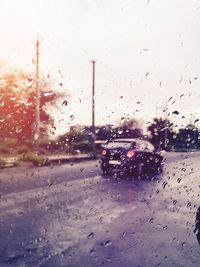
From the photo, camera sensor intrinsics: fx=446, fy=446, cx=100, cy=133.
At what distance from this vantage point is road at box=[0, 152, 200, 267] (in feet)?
14.9

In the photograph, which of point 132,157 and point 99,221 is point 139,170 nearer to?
point 132,157

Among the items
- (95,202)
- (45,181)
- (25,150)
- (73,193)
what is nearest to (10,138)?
(25,150)

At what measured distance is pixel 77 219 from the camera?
6.74m

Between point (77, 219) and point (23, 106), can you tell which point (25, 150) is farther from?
point (77, 219)

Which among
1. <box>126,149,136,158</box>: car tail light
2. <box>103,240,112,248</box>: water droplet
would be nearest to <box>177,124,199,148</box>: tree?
<box>126,149,136,158</box>: car tail light

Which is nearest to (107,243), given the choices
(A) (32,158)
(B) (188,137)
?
(A) (32,158)

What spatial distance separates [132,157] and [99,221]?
1.50 metres

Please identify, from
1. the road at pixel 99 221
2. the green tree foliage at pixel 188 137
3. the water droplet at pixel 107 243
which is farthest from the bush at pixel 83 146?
the water droplet at pixel 107 243

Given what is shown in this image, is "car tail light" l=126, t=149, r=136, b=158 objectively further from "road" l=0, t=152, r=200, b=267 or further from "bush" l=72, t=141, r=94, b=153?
"bush" l=72, t=141, r=94, b=153

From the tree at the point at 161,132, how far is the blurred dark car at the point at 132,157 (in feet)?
0.78

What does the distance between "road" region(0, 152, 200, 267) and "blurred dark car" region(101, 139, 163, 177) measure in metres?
0.16

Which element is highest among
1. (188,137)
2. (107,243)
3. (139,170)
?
(188,137)

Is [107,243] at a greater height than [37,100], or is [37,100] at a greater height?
[37,100]

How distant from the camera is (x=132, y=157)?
5.55 m
